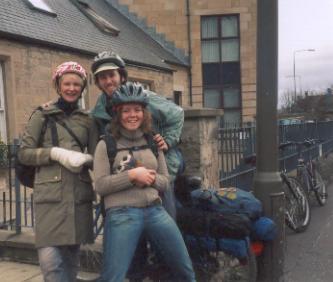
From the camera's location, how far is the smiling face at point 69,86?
3.39m

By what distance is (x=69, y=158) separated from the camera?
3.22 meters

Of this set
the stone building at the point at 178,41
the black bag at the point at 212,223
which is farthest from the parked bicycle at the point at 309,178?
the stone building at the point at 178,41

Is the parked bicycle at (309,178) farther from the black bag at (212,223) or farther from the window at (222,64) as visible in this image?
the window at (222,64)

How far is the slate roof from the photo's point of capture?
12.2m

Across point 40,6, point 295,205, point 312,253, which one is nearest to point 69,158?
point 312,253

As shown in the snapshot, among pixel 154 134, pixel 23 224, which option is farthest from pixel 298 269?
pixel 23 224

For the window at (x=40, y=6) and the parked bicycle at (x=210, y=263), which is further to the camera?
the window at (x=40, y=6)

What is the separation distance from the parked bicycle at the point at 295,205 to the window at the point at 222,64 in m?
17.9

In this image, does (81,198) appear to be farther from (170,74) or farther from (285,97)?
(285,97)

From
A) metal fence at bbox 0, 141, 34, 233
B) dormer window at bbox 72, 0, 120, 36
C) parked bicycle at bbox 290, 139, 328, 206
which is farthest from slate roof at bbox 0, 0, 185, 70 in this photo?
parked bicycle at bbox 290, 139, 328, 206

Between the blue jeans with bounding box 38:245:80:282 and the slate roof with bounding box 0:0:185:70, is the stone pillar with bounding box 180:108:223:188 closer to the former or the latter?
the blue jeans with bounding box 38:245:80:282

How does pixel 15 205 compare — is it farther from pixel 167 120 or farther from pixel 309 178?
pixel 309 178

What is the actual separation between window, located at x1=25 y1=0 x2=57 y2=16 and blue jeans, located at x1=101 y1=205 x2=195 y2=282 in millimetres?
11930

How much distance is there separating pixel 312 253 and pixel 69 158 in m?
3.80
